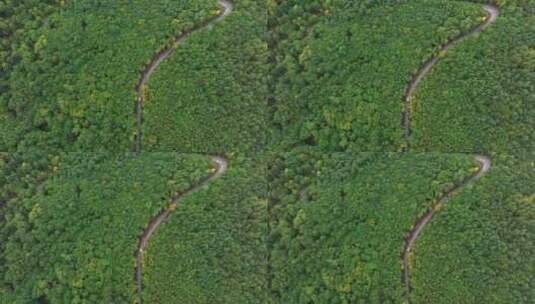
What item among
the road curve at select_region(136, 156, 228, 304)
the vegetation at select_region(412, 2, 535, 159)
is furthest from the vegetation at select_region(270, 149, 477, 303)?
the road curve at select_region(136, 156, 228, 304)

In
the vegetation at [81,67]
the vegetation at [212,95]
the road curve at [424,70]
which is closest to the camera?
the road curve at [424,70]

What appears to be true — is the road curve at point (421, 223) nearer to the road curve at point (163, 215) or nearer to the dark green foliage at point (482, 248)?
the dark green foliage at point (482, 248)

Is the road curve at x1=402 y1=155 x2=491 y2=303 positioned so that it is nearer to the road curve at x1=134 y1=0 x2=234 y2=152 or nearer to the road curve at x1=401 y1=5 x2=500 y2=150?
the road curve at x1=401 y1=5 x2=500 y2=150

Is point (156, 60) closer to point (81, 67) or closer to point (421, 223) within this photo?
point (81, 67)

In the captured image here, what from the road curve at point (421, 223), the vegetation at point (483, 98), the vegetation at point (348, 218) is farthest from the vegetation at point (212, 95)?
the road curve at point (421, 223)

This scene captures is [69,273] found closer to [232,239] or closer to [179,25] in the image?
[232,239]

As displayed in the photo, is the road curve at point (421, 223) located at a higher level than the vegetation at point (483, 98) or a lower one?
lower

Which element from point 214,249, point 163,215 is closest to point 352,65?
point 214,249
